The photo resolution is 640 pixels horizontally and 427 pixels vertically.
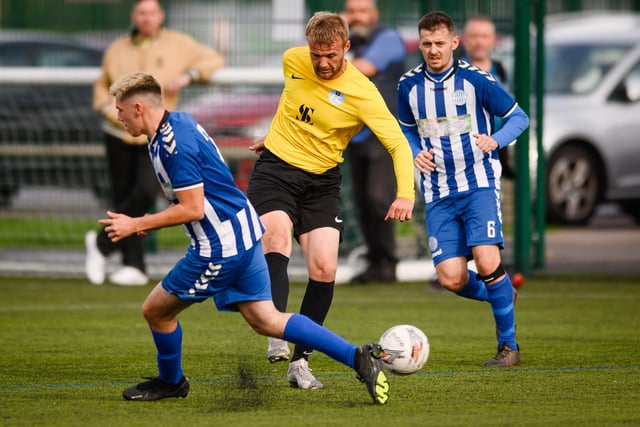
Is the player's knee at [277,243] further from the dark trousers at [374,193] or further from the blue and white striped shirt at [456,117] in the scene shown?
the dark trousers at [374,193]

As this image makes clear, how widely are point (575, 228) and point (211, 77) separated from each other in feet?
20.9

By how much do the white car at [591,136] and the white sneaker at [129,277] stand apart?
20.5 feet

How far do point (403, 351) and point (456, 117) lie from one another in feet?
6.26

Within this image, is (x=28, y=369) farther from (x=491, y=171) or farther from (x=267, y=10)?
(x=267, y=10)

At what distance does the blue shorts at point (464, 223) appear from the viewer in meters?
7.50

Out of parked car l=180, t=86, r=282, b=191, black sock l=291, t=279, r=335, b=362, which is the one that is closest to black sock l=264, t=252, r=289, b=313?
black sock l=291, t=279, r=335, b=362

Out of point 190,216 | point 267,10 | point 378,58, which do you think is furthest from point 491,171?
point 267,10

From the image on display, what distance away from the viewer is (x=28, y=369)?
7.23 metres

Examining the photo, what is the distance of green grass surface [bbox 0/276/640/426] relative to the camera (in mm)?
5828

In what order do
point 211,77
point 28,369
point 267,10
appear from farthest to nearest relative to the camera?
point 267,10 → point 211,77 → point 28,369

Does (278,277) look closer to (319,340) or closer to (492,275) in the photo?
(319,340)

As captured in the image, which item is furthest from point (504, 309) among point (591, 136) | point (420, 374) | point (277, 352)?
point (591, 136)

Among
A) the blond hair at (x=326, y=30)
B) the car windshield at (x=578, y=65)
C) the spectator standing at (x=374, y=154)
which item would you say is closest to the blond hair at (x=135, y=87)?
the blond hair at (x=326, y=30)

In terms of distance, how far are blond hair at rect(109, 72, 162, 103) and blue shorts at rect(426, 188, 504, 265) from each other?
236cm
